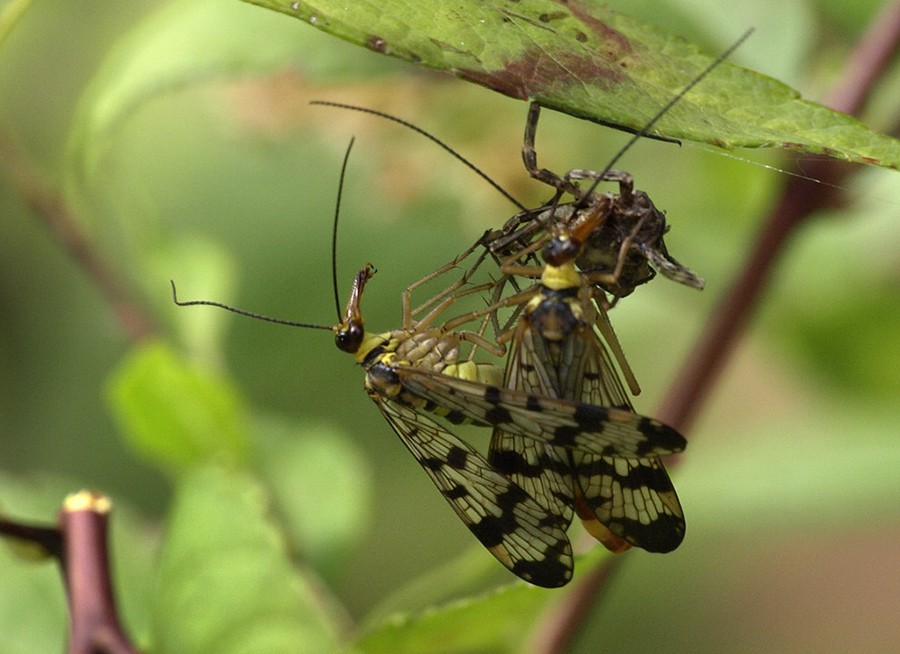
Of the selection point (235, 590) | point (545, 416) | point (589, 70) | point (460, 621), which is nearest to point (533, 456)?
point (545, 416)

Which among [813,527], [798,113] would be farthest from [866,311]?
[798,113]

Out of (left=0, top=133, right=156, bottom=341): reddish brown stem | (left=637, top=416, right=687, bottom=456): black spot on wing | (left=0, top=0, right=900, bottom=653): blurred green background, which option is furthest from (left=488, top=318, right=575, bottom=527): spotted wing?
(left=0, top=133, right=156, bottom=341): reddish brown stem

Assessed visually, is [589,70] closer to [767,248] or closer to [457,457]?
[457,457]

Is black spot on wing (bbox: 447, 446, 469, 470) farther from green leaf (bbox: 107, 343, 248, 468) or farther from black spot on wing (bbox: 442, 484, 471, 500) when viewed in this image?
green leaf (bbox: 107, 343, 248, 468)

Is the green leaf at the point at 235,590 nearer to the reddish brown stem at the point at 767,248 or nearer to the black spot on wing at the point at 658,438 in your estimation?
the black spot on wing at the point at 658,438

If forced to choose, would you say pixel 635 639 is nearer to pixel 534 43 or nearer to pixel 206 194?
pixel 206 194

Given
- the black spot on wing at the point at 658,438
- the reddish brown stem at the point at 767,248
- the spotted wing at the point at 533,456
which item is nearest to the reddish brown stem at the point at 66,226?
the spotted wing at the point at 533,456
